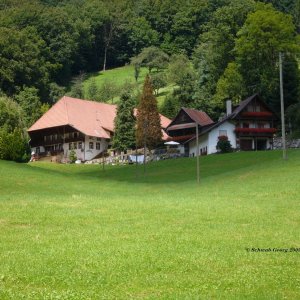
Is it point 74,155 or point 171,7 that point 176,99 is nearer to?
point 74,155

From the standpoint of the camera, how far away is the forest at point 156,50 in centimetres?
8531

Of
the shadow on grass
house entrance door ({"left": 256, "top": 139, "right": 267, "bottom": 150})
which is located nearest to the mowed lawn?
the shadow on grass

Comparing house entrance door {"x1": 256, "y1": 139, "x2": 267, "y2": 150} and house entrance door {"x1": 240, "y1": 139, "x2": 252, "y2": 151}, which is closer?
house entrance door {"x1": 240, "y1": 139, "x2": 252, "y2": 151}

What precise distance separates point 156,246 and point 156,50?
444 ft

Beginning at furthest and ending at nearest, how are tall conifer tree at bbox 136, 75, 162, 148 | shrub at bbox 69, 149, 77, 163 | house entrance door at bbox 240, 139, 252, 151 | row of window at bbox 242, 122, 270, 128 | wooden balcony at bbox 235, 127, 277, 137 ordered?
shrub at bbox 69, 149, 77, 163, row of window at bbox 242, 122, 270, 128, house entrance door at bbox 240, 139, 252, 151, wooden balcony at bbox 235, 127, 277, 137, tall conifer tree at bbox 136, 75, 162, 148

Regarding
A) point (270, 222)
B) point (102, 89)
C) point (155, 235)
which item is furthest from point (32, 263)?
point (102, 89)

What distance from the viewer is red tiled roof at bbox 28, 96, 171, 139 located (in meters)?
88.6

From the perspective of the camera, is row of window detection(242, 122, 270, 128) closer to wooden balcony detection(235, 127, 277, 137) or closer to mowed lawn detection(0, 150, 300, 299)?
wooden balcony detection(235, 127, 277, 137)

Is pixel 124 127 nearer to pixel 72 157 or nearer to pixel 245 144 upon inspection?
pixel 72 157

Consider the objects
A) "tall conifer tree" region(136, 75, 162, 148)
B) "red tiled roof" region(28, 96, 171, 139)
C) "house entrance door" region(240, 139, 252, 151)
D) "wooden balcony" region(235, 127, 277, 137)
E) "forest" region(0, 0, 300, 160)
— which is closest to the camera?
"tall conifer tree" region(136, 75, 162, 148)

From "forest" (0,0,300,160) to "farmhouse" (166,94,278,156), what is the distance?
379cm

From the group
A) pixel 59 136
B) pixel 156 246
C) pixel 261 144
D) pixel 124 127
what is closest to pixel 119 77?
pixel 59 136

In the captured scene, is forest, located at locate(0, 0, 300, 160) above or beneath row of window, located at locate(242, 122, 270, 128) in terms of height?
above

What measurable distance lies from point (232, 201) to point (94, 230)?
1135 cm
